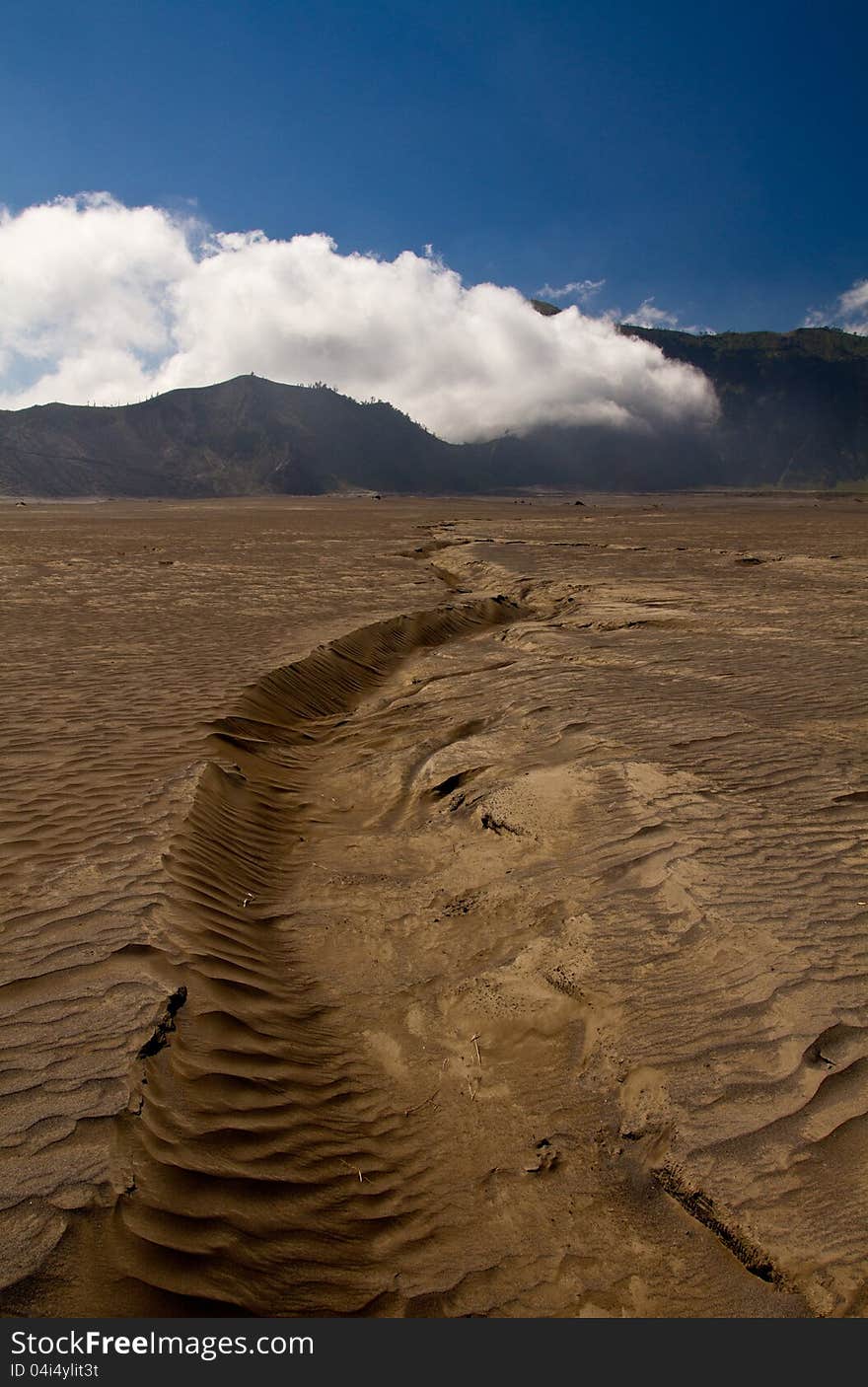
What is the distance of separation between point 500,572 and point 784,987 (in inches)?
595

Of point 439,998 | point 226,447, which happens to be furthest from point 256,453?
point 439,998

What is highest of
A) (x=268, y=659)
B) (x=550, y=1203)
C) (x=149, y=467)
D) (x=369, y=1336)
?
(x=149, y=467)

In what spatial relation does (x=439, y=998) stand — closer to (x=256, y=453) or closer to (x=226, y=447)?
(x=256, y=453)

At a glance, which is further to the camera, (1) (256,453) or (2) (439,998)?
(1) (256,453)

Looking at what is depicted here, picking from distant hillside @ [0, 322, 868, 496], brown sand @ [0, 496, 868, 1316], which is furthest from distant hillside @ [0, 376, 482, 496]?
brown sand @ [0, 496, 868, 1316]

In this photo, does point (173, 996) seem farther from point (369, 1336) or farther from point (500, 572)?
point (500, 572)

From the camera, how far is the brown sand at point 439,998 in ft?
7.68

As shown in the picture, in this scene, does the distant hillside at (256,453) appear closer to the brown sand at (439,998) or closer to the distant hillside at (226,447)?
the distant hillside at (226,447)

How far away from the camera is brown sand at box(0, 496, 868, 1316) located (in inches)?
92.1

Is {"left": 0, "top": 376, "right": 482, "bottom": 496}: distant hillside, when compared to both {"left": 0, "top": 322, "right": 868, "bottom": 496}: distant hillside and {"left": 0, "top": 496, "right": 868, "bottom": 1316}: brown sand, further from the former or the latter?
{"left": 0, "top": 496, "right": 868, "bottom": 1316}: brown sand

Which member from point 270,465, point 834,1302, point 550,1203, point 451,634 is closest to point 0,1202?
point 550,1203

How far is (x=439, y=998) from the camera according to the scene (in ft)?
12.5

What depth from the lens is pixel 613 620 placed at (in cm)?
1172

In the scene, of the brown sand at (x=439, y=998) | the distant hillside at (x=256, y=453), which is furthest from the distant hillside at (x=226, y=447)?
the brown sand at (x=439, y=998)
